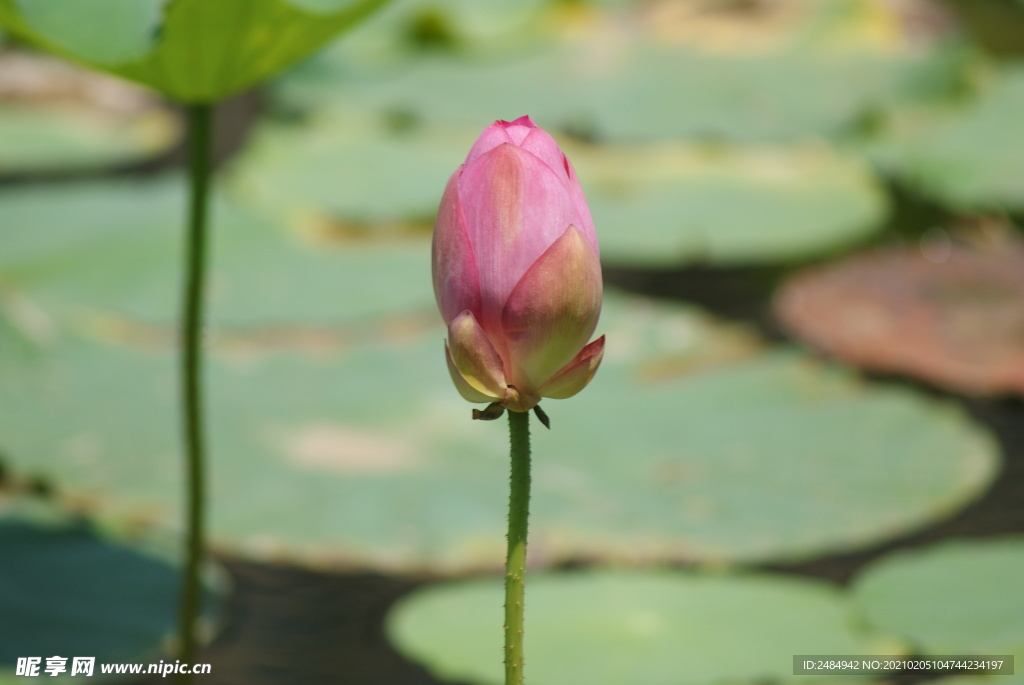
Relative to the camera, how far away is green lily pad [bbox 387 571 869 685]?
1025mm

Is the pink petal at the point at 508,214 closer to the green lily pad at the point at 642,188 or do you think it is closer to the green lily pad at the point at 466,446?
the green lily pad at the point at 466,446

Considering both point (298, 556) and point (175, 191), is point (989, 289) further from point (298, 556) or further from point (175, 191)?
point (175, 191)

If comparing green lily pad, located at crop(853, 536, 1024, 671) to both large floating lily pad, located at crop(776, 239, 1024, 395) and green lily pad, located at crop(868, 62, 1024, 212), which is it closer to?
large floating lily pad, located at crop(776, 239, 1024, 395)

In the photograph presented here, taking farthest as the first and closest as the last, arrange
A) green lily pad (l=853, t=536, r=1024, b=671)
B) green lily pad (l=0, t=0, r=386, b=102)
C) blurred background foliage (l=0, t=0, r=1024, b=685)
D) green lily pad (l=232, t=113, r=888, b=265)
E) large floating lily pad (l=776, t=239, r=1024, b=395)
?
green lily pad (l=232, t=113, r=888, b=265)
large floating lily pad (l=776, t=239, r=1024, b=395)
blurred background foliage (l=0, t=0, r=1024, b=685)
green lily pad (l=853, t=536, r=1024, b=671)
green lily pad (l=0, t=0, r=386, b=102)

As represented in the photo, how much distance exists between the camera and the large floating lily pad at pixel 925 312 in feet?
5.22

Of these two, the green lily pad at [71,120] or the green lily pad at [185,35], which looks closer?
the green lily pad at [185,35]

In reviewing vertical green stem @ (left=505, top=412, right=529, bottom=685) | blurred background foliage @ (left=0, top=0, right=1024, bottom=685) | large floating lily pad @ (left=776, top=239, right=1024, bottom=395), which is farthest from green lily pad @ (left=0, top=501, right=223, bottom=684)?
large floating lily pad @ (left=776, top=239, right=1024, bottom=395)

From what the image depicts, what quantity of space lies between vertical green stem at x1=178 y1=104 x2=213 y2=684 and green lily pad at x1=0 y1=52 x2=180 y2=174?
5.54 ft

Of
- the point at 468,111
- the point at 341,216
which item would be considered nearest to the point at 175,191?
the point at 341,216

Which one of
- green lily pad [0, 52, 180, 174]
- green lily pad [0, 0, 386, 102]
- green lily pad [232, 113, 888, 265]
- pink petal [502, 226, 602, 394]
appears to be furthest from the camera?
green lily pad [0, 52, 180, 174]

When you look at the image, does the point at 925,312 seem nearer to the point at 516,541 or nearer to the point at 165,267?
the point at 165,267

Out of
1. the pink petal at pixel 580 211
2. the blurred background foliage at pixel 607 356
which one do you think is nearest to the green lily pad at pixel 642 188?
the blurred background foliage at pixel 607 356

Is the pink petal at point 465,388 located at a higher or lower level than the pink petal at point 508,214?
lower

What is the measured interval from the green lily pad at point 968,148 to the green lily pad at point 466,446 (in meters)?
0.75
